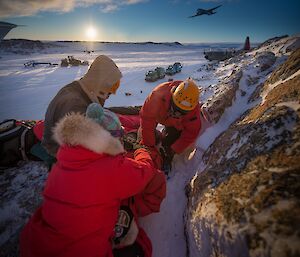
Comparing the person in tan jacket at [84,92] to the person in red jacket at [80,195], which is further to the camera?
the person in tan jacket at [84,92]

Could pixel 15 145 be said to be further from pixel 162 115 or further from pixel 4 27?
pixel 4 27

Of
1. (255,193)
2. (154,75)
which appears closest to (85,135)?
(255,193)

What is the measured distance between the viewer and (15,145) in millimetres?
3447

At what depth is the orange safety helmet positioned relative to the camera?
2.82m

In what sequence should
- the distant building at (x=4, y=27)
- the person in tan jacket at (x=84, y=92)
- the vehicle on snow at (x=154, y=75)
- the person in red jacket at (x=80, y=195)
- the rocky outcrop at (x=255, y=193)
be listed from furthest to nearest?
1. the vehicle on snow at (x=154, y=75)
2. the distant building at (x=4, y=27)
3. the person in tan jacket at (x=84, y=92)
4. the person in red jacket at (x=80, y=195)
5. the rocky outcrop at (x=255, y=193)

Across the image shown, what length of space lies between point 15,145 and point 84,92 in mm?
1520

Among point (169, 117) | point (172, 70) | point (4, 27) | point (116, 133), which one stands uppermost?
point (4, 27)

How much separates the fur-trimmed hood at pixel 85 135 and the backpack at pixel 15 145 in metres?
2.16

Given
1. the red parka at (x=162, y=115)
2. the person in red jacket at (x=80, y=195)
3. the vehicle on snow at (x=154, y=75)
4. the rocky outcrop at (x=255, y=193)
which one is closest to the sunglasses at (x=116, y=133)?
the person in red jacket at (x=80, y=195)

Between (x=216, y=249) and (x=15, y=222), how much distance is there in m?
A: 2.29

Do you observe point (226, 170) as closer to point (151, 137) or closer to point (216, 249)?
point (216, 249)

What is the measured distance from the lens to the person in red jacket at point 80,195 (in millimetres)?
1577

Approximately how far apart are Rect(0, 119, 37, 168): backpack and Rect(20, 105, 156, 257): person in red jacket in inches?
81.3

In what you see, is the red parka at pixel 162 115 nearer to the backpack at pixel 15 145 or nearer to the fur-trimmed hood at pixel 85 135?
the fur-trimmed hood at pixel 85 135
